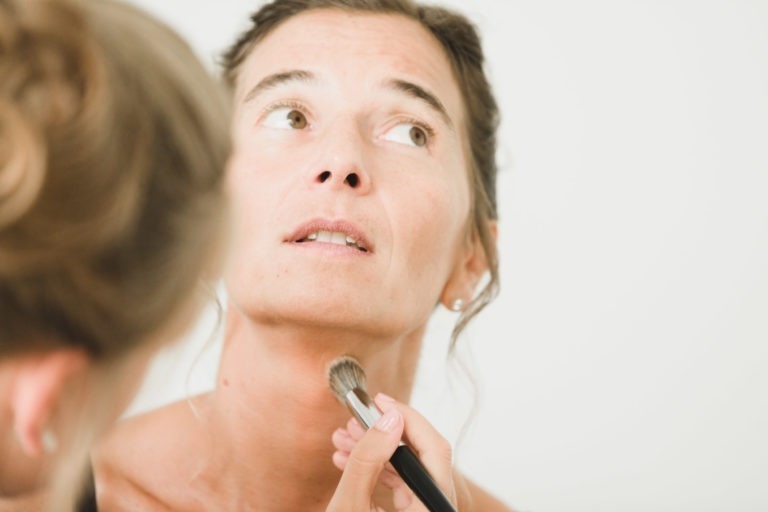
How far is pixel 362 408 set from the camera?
3.59ft

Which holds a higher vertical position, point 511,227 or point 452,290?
point 511,227

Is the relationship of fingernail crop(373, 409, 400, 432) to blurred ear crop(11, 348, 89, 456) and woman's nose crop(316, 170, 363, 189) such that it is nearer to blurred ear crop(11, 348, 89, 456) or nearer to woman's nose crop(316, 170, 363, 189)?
woman's nose crop(316, 170, 363, 189)

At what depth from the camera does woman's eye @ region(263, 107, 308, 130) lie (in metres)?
1.29

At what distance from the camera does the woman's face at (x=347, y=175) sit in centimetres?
118

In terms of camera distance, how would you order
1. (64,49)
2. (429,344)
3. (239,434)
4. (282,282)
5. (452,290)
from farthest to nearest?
(429,344) → (452,290) → (239,434) → (282,282) → (64,49)

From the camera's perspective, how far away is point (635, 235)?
183cm

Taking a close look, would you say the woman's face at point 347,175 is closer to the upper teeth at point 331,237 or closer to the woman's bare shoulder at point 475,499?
the upper teeth at point 331,237

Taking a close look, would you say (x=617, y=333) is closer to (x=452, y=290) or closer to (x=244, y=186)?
(x=452, y=290)

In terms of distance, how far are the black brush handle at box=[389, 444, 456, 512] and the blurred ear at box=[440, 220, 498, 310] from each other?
0.46 metres

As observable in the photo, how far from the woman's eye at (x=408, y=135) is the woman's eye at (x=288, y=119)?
0.41 feet

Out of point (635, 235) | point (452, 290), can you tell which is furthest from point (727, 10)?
point (452, 290)

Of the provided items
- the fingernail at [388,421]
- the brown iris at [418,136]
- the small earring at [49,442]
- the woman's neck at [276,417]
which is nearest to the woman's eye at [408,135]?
the brown iris at [418,136]

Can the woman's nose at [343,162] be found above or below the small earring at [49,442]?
above

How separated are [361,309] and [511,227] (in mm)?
737
